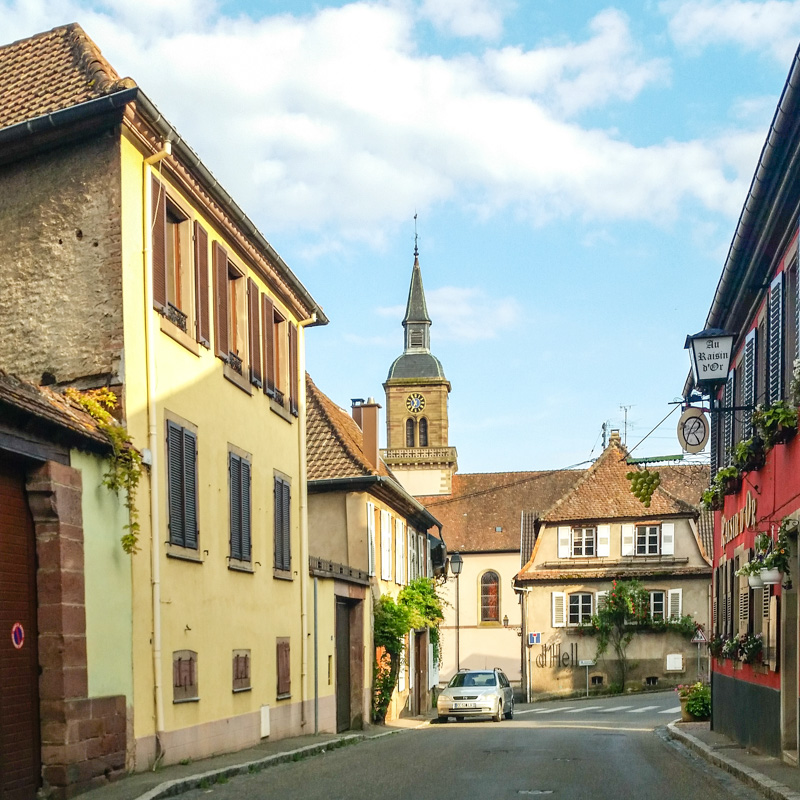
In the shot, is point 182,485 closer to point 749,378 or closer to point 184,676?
point 184,676

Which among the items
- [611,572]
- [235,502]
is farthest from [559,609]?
[235,502]

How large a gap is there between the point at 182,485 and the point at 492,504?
237 ft

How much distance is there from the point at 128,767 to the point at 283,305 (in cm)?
1059

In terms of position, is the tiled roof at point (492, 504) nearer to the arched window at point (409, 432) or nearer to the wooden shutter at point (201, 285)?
the arched window at point (409, 432)

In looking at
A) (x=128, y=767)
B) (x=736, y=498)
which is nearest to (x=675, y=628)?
(x=736, y=498)

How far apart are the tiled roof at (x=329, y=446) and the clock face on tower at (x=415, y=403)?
72.6 metres

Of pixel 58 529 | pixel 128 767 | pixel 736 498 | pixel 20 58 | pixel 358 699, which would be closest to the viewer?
pixel 58 529

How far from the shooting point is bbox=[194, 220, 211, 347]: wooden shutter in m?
17.8

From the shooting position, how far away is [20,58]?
17.2 meters

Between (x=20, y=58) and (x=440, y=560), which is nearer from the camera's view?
(x=20, y=58)

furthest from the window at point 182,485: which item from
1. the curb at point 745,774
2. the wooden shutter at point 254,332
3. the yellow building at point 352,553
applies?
the yellow building at point 352,553

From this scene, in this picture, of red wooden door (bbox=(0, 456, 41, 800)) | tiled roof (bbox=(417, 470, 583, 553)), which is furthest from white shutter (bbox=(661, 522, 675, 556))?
red wooden door (bbox=(0, 456, 41, 800))

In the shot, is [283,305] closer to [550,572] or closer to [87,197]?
[87,197]

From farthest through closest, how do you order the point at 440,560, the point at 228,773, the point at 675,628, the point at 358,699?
1. the point at 675,628
2. the point at 440,560
3. the point at 358,699
4. the point at 228,773
